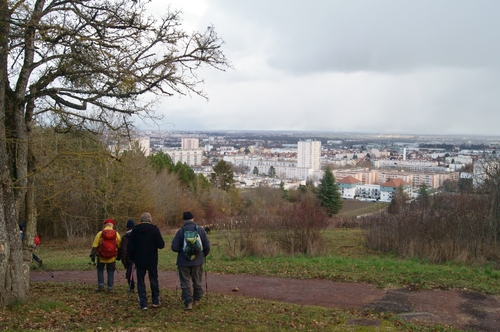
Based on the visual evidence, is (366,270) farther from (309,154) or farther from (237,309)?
(309,154)

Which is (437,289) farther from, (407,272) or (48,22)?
(48,22)

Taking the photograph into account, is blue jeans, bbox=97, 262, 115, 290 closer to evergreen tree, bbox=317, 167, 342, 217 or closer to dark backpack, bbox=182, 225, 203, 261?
dark backpack, bbox=182, 225, 203, 261

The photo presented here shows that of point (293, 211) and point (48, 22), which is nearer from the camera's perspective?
point (48, 22)

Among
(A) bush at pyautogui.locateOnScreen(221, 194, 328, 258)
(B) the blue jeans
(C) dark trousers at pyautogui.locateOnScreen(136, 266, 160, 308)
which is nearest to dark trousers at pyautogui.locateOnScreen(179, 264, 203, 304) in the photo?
(C) dark trousers at pyautogui.locateOnScreen(136, 266, 160, 308)

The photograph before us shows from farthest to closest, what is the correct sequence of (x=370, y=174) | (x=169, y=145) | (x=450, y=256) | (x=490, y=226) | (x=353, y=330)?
(x=169, y=145), (x=370, y=174), (x=490, y=226), (x=450, y=256), (x=353, y=330)

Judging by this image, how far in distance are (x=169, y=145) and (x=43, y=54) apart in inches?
5711

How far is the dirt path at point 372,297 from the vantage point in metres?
8.41

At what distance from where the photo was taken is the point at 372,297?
986 centimetres

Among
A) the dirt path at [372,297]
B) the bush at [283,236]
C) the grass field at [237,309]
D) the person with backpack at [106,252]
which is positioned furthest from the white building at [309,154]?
the person with backpack at [106,252]

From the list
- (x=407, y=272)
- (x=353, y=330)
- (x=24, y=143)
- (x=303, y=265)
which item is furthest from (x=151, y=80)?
(x=407, y=272)

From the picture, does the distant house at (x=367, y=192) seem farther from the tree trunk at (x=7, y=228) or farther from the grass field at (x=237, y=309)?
the tree trunk at (x=7, y=228)

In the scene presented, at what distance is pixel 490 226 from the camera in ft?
54.7

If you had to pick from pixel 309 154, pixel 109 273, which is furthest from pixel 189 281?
pixel 309 154

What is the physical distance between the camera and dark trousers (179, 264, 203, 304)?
835cm
